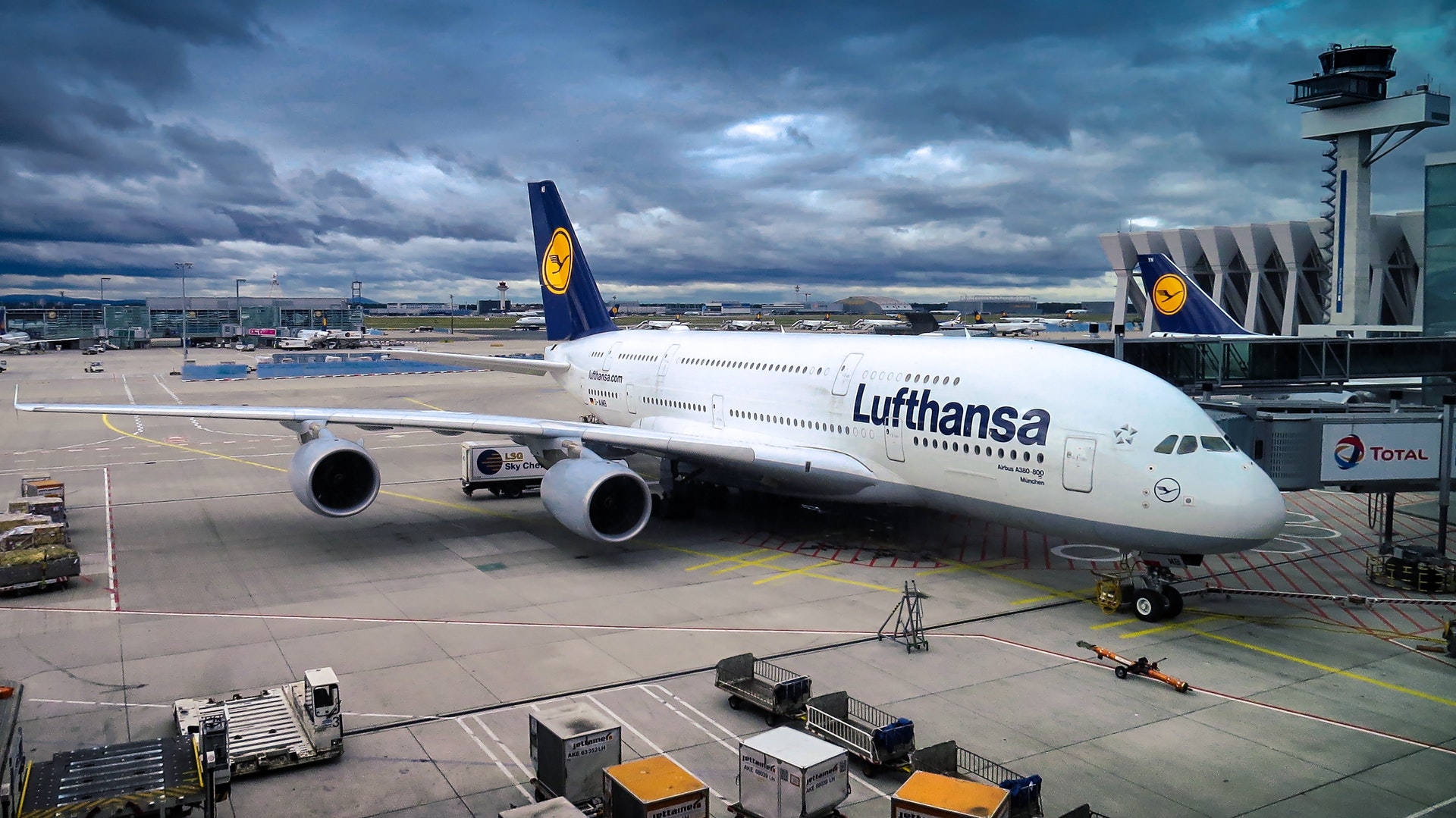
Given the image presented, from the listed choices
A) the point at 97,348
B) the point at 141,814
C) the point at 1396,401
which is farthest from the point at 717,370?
the point at 97,348

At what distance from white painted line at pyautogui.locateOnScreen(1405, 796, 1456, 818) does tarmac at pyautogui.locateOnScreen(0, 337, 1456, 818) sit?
0.10 feet

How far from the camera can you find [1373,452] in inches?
727

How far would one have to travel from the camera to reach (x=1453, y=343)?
2847cm

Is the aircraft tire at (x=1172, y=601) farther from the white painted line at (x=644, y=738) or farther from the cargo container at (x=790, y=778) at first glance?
the white painted line at (x=644, y=738)

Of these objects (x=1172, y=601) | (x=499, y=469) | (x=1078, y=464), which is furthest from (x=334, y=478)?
(x=1172, y=601)

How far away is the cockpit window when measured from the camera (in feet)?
50.7

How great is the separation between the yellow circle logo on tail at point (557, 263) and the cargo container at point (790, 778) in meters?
25.6

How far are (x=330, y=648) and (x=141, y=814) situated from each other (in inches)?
243

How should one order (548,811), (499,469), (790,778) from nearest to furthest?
(548,811) < (790,778) < (499,469)

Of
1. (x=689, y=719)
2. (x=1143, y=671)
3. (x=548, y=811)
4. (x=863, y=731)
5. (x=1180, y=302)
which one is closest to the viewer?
(x=548, y=811)

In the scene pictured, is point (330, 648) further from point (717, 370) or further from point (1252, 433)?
point (1252, 433)

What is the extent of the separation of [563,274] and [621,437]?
14.2m

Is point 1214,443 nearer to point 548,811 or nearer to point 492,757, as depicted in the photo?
point 492,757

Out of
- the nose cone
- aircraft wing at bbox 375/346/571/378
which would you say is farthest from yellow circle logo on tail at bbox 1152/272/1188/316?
the nose cone
